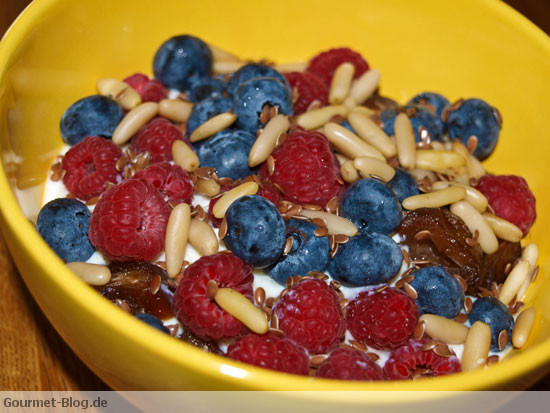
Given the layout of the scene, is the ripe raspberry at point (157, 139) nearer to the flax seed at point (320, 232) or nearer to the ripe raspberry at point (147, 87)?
the ripe raspberry at point (147, 87)

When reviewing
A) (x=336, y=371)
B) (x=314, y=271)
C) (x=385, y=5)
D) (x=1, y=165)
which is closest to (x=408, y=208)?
(x=314, y=271)

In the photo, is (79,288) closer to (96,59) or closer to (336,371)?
(336,371)

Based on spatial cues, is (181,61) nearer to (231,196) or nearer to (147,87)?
(147,87)

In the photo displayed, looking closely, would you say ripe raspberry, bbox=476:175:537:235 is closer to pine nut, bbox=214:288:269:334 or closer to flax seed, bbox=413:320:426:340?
flax seed, bbox=413:320:426:340

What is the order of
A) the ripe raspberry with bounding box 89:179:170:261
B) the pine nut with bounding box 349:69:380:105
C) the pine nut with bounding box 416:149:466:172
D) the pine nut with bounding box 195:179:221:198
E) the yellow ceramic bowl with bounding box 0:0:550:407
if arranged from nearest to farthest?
the yellow ceramic bowl with bounding box 0:0:550:407 → the ripe raspberry with bounding box 89:179:170:261 → the pine nut with bounding box 195:179:221:198 → the pine nut with bounding box 416:149:466:172 → the pine nut with bounding box 349:69:380:105

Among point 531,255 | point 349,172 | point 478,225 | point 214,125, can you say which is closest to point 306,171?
point 349,172

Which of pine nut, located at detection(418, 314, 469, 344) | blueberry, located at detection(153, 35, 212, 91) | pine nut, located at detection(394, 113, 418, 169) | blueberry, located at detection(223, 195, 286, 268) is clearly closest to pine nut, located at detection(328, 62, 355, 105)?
pine nut, located at detection(394, 113, 418, 169)
